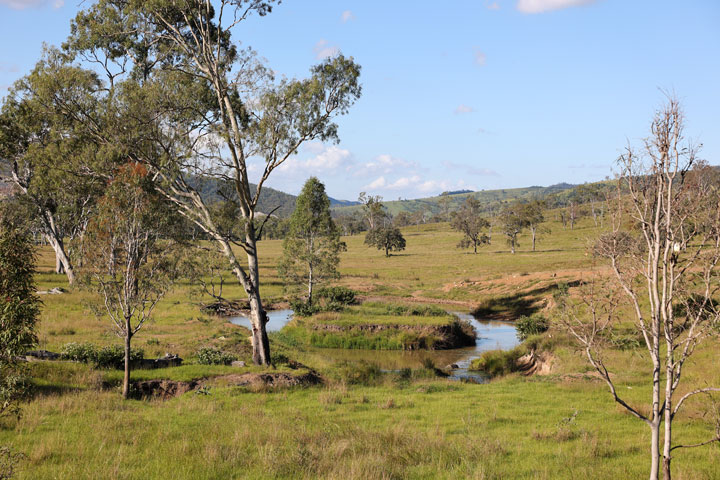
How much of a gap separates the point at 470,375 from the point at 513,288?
3092 centimetres

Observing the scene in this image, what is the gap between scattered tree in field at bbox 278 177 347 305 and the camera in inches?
1813

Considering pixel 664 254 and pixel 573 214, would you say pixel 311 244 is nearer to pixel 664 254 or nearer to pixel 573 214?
pixel 664 254

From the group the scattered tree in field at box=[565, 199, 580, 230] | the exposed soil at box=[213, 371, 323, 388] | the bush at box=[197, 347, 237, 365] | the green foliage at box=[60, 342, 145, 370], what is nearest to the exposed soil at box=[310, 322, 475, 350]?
the bush at box=[197, 347, 237, 365]

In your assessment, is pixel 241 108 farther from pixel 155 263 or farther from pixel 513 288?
pixel 513 288

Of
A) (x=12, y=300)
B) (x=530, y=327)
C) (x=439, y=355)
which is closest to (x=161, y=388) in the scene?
(x=12, y=300)

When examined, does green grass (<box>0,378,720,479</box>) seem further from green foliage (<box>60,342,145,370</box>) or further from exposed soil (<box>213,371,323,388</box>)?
green foliage (<box>60,342,145,370</box>)

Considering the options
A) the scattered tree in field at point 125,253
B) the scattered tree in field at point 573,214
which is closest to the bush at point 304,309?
the scattered tree in field at point 125,253

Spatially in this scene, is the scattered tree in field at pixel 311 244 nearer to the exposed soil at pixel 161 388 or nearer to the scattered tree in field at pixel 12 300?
the exposed soil at pixel 161 388

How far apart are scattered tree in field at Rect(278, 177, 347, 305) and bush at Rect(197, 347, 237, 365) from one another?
21498mm

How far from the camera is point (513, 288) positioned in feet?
185

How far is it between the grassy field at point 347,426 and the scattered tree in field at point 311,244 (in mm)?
17660

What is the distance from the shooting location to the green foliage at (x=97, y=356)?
20.7 metres

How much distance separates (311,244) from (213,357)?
2380 cm

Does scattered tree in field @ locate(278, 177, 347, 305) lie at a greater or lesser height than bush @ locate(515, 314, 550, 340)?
greater
